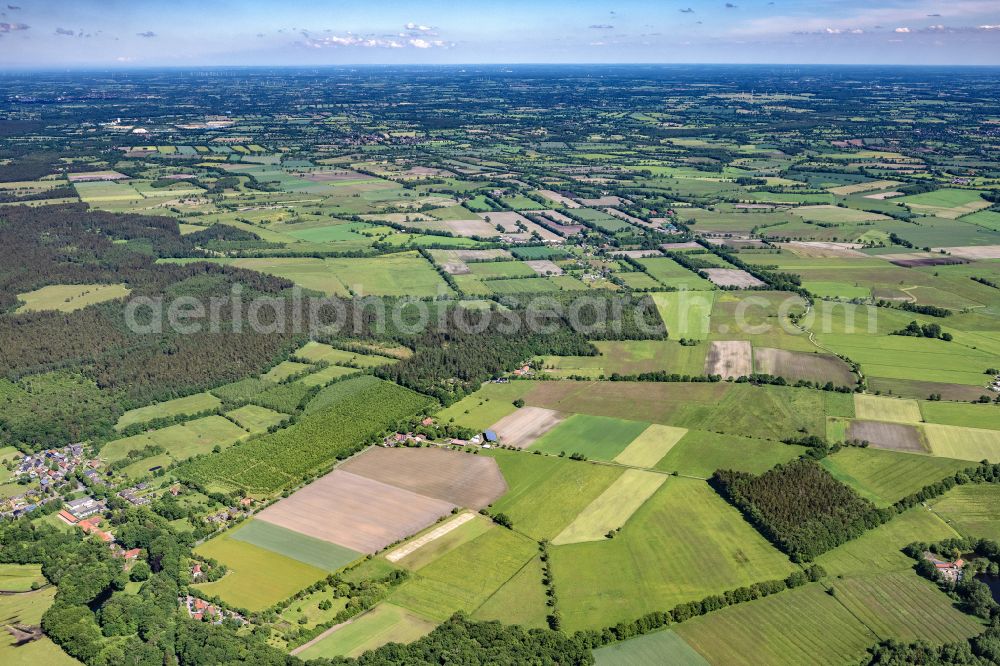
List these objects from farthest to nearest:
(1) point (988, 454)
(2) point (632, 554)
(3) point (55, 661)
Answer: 1. (1) point (988, 454)
2. (2) point (632, 554)
3. (3) point (55, 661)

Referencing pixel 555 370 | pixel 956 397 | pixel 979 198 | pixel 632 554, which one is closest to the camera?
pixel 632 554

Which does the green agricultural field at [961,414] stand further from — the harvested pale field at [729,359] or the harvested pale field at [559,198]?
the harvested pale field at [559,198]

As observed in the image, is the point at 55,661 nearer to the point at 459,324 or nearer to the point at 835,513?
the point at 835,513

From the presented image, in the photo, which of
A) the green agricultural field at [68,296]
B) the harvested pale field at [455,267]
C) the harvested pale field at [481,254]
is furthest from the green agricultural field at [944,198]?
the green agricultural field at [68,296]

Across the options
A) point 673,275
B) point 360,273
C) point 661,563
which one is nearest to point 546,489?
point 661,563

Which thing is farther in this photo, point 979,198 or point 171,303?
point 979,198

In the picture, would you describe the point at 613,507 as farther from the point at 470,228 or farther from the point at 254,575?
the point at 470,228

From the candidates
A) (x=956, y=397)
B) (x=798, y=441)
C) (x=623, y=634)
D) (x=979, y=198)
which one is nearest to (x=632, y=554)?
(x=623, y=634)

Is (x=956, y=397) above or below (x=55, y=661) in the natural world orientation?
above
